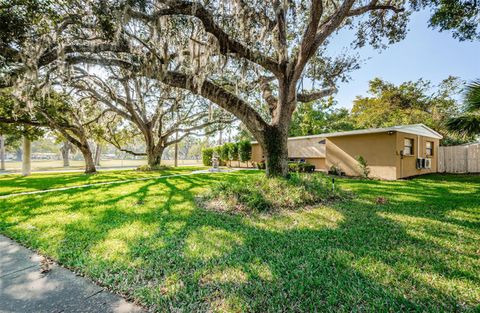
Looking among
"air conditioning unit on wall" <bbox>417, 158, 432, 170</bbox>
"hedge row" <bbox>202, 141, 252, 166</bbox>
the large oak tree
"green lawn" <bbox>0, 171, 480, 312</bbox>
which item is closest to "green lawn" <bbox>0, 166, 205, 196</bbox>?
"green lawn" <bbox>0, 171, 480, 312</bbox>

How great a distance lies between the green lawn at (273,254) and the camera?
5.97 feet

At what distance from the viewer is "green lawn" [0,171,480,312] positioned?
1.82 metres

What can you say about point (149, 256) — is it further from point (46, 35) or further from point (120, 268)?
point (46, 35)

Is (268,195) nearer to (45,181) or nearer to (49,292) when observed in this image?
(49,292)

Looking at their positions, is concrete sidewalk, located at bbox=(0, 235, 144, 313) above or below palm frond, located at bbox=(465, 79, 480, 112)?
below

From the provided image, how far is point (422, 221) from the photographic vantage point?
388cm

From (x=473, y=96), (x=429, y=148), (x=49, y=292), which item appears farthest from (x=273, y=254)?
(x=429, y=148)

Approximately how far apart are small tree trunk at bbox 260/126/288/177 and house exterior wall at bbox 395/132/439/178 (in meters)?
7.10

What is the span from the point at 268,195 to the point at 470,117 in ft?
24.1

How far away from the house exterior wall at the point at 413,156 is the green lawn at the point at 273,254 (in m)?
6.14

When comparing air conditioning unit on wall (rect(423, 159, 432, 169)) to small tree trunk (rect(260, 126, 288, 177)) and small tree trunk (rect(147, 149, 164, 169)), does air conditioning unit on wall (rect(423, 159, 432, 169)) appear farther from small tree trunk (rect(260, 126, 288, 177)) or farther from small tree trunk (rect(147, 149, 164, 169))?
small tree trunk (rect(147, 149, 164, 169))

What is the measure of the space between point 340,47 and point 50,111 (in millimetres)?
14626

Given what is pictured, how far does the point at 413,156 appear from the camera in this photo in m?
11.2

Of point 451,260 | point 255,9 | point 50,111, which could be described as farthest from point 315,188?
point 50,111
